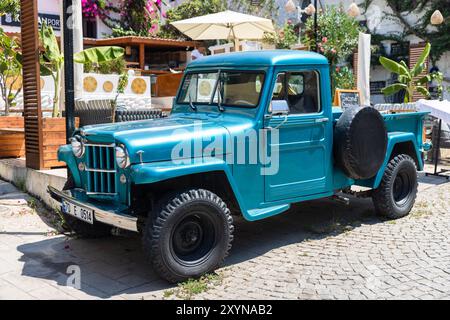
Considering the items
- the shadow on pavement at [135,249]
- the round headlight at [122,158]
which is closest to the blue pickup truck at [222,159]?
the round headlight at [122,158]

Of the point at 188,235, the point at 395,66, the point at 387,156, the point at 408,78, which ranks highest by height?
the point at 395,66

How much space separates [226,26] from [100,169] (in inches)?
322

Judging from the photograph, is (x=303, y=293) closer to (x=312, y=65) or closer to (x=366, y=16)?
(x=312, y=65)

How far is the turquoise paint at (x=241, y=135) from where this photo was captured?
→ 4086 millimetres

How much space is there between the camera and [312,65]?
204 inches

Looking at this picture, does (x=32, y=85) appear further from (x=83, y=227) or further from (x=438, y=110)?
(x=438, y=110)

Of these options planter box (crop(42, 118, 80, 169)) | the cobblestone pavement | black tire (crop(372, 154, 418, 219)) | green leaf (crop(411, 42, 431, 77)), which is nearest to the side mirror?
the cobblestone pavement

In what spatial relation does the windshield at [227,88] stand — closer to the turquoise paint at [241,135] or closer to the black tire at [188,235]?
the turquoise paint at [241,135]

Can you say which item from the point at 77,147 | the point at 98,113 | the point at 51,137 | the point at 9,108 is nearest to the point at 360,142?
the point at 77,147

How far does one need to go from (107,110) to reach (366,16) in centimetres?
1396

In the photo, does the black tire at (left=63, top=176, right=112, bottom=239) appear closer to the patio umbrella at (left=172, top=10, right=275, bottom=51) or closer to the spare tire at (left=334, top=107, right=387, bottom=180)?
the spare tire at (left=334, top=107, right=387, bottom=180)

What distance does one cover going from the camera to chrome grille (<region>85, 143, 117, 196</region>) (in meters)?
4.29

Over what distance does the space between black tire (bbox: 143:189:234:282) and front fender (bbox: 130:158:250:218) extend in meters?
0.20

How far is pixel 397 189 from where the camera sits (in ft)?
20.7
